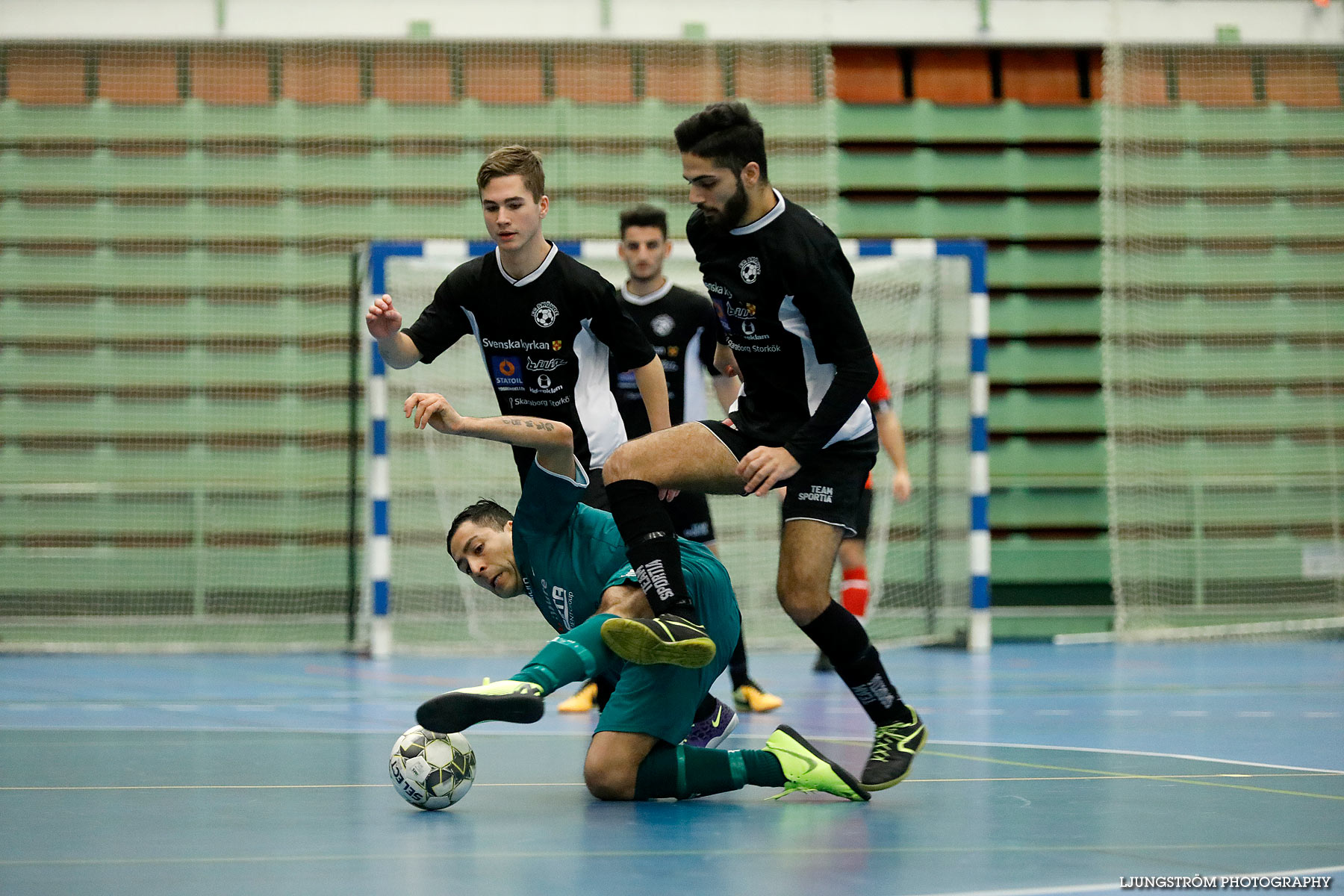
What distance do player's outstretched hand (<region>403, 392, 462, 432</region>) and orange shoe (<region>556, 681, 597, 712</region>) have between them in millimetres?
2571

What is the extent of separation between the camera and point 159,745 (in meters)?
4.63

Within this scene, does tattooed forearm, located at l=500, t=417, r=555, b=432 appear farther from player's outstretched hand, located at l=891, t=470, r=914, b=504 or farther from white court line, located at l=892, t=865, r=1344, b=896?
player's outstretched hand, located at l=891, t=470, r=914, b=504

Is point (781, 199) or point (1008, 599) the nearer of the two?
point (781, 199)

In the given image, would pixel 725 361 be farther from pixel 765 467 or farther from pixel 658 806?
pixel 658 806

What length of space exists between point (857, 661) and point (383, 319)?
1.61 metres

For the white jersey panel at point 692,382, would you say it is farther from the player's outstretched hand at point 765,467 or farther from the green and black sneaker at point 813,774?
the green and black sneaker at point 813,774

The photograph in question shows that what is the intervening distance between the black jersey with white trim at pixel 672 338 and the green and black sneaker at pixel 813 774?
101 inches

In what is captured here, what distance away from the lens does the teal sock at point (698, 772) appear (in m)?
3.45

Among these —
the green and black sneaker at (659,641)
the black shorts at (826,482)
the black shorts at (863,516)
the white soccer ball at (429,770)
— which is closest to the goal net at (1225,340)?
the black shorts at (863,516)

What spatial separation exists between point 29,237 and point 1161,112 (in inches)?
336

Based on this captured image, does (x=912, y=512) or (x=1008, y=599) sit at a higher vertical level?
(x=912, y=512)

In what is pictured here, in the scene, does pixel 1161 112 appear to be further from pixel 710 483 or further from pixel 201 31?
pixel 710 483

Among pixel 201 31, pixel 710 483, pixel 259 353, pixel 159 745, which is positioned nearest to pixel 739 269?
pixel 710 483

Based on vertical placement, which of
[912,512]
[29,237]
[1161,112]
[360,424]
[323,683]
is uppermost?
[1161,112]
